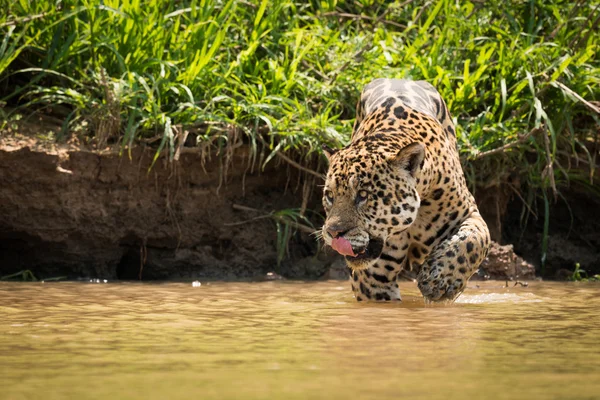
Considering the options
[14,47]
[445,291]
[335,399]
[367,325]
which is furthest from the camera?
[14,47]

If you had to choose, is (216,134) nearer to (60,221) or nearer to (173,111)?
(173,111)

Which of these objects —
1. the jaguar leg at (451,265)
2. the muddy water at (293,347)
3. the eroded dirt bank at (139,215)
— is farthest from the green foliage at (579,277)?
the jaguar leg at (451,265)

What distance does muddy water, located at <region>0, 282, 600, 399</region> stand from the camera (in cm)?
270

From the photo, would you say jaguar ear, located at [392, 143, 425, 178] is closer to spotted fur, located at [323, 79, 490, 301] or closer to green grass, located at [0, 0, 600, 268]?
spotted fur, located at [323, 79, 490, 301]

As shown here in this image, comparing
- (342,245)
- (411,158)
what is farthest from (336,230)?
(411,158)

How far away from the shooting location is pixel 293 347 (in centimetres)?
345

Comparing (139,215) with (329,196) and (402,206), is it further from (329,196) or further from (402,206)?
(402,206)

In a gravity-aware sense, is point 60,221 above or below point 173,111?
below

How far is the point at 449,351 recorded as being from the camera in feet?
10.9

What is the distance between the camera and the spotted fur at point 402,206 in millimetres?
4719

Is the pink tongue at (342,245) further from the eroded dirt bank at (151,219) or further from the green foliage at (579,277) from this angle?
the green foliage at (579,277)

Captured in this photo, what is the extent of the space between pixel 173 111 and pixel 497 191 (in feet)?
8.02

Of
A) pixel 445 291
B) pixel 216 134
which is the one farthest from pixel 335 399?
pixel 216 134

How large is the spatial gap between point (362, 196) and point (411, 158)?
11.8 inches
